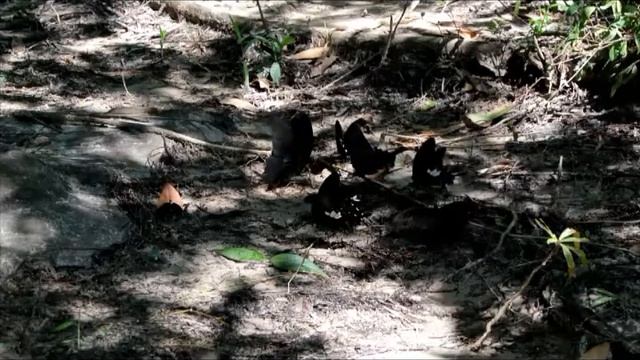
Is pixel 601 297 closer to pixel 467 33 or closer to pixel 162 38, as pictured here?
pixel 467 33

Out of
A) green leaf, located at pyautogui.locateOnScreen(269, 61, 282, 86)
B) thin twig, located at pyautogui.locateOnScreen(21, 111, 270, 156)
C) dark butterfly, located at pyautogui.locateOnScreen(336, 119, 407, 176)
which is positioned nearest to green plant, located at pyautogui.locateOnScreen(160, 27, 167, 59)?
green leaf, located at pyautogui.locateOnScreen(269, 61, 282, 86)

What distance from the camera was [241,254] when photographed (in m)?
3.16

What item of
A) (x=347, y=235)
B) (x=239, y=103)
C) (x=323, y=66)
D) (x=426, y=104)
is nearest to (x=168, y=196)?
(x=347, y=235)

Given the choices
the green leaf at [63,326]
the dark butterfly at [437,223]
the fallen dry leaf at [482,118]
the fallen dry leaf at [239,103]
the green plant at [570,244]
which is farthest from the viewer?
the fallen dry leaf at [239,103]

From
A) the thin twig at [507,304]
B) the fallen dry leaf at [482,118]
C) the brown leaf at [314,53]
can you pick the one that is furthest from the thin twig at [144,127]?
the thin twig at [507,304]

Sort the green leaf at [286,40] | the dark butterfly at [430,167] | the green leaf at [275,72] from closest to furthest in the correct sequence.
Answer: the dark butterfly at [430,167], the green leaf at [275,72], the green leaf at [286,40]

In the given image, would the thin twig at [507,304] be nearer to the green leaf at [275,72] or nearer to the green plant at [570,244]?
the green plant at [570,244]

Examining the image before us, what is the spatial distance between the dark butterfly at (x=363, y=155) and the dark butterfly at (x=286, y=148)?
0.18 meters

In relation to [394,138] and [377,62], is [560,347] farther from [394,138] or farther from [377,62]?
[377,62]

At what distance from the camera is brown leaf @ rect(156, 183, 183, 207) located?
3432 mm

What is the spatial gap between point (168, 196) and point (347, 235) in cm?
70

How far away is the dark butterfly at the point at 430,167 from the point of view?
3592 millimetres

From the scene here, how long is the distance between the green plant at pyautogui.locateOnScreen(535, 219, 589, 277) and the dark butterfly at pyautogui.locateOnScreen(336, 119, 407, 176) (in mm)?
886

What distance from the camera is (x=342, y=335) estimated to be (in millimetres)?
2768
